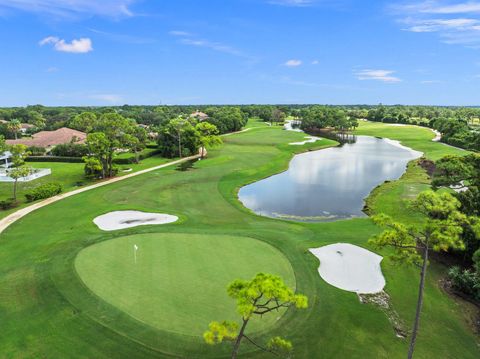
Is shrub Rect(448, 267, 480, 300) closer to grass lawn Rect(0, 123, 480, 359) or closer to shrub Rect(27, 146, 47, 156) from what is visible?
grass lawn Rect(0, 123, 480, 359)

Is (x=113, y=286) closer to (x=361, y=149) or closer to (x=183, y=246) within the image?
(x=183, y=246)

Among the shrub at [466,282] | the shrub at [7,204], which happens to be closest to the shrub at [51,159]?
the shrub at [7,204]

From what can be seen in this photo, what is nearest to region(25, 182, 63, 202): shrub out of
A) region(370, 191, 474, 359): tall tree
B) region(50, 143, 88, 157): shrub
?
region(50, 143, 88, 157): shrub

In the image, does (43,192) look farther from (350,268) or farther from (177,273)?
(350,268)

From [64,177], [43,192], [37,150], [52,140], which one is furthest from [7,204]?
[52,140]

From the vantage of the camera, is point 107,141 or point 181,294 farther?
point 107,141

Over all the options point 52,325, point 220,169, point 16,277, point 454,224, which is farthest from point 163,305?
point 220,169

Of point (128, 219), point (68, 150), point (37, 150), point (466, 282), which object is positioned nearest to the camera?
point (466, 282)
